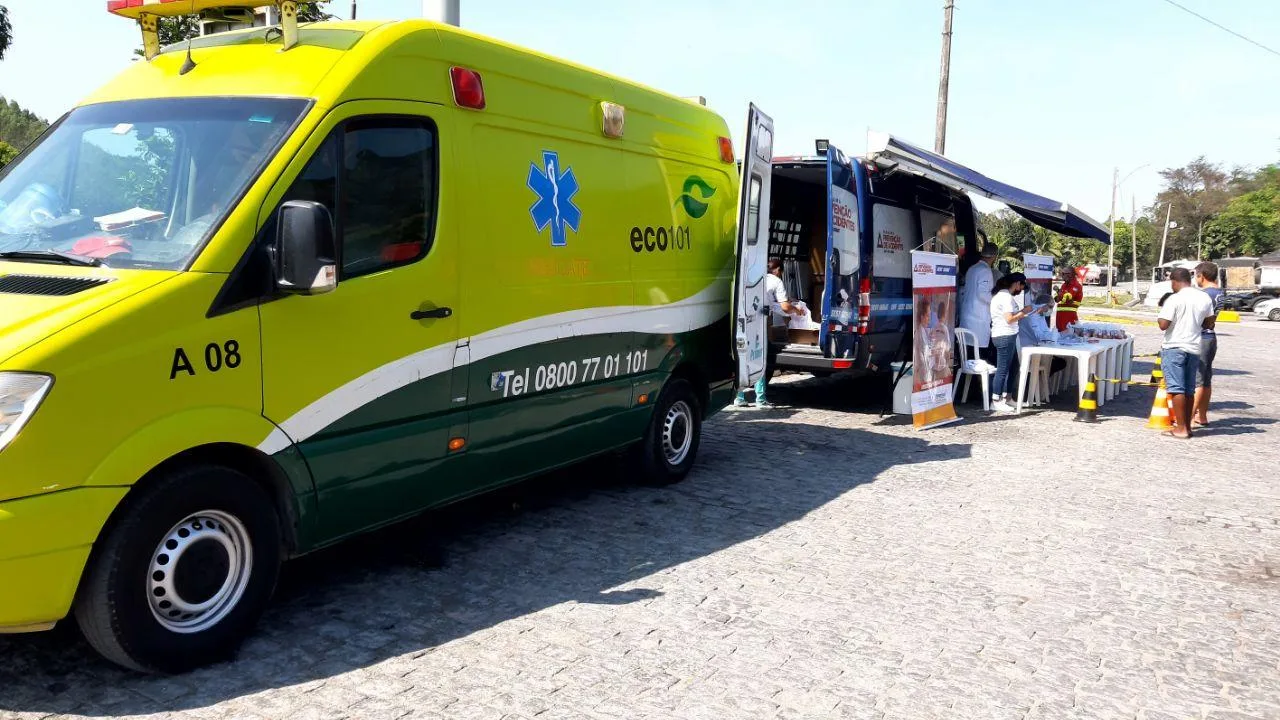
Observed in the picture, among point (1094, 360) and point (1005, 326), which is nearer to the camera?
point (1005, 326)

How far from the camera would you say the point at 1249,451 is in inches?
380

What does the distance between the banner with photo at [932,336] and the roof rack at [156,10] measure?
6859 millimetres

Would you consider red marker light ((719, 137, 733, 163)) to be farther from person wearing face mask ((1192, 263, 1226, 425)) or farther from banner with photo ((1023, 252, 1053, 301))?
banner with photo ((1023, 252, 1053, 301))

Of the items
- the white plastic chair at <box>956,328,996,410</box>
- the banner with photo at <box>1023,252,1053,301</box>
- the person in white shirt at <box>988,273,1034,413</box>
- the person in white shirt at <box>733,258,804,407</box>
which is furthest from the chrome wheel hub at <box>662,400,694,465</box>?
the banner with photo at <box>1023,252,1053,301</box>

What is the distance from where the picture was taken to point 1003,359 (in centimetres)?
1153

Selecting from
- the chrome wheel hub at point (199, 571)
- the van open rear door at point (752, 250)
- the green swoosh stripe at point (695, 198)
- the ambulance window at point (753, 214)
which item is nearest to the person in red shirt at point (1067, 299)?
the van open rear door at point (752, 250)

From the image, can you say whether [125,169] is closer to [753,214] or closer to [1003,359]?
[753,214]

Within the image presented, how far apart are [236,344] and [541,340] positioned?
200cm

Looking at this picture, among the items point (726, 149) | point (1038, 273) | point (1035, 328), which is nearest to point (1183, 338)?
point (1035, 328)

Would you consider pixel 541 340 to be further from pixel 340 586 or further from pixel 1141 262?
pixel 1141 262

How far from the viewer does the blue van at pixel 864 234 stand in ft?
31.9

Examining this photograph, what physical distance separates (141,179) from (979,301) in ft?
32.5

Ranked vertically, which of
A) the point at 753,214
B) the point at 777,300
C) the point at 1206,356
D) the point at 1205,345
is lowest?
the point at 1206,356

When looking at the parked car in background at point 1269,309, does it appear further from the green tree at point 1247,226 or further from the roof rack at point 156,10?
the green tree at point 1247,226
